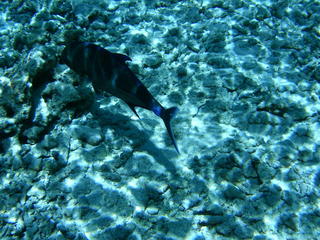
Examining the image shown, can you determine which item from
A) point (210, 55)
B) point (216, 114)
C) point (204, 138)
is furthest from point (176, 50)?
point (204, 138)

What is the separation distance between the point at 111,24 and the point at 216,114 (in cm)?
277

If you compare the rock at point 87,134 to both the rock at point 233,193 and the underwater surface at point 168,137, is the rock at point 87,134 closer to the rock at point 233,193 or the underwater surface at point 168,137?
the underwater surface at point 168,137

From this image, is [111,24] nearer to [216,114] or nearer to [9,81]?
[9,81]

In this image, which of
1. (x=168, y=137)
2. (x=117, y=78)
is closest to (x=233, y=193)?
(x=168, y=137)

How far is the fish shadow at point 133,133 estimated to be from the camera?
125 inches

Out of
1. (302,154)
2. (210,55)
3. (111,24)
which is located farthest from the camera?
(111,24)

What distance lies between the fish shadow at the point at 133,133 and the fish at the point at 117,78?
→ 60cm

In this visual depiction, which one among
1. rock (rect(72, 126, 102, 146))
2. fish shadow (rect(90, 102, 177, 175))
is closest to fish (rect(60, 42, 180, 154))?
fish shadow (rect(90, 102, 177, 175))

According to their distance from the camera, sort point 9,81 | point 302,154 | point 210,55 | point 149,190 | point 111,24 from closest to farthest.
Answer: point 149,190 < point 302,154 < point 9,81 < point 210,55 < point 111,24

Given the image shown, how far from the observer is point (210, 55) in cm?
420

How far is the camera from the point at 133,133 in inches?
134

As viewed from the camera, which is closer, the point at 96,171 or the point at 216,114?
the point at 96,171

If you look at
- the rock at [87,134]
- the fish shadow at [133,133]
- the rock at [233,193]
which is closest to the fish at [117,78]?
the fish shadow at [133,133]

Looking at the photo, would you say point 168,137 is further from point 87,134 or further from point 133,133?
point 87,134
